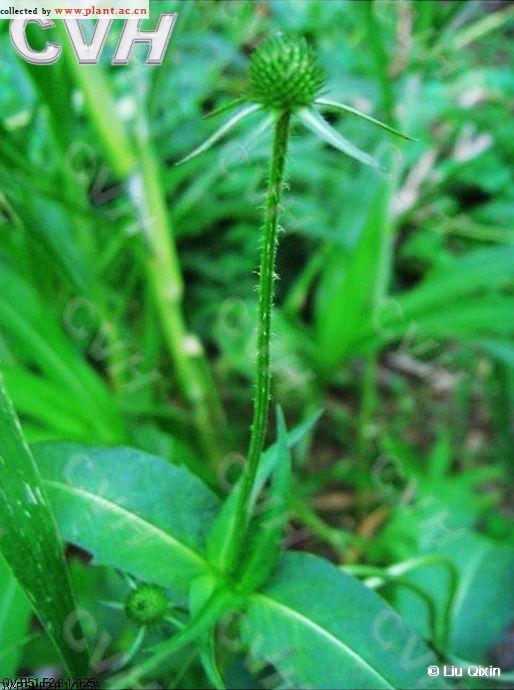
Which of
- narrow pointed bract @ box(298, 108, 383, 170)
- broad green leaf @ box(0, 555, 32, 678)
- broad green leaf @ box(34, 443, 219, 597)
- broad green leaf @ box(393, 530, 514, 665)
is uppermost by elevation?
narrow pointed bract @ box(298, 108, 383, 170)

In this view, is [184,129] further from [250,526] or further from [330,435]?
[250,526]

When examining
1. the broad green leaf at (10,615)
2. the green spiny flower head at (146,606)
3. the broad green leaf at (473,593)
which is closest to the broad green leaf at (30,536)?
the green spiny flower head at (146,606)

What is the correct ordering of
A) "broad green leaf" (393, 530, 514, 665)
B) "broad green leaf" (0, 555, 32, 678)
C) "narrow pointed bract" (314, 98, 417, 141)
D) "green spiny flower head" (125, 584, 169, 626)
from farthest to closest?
"broad green leaf" (393, 530, 514, 665)
"broad green leaf" (0, 555, 32, 678)
"green spiny flower head" (125, 584, 169, 626)
"narrow pointed bract" (314, 98, 417, 141)

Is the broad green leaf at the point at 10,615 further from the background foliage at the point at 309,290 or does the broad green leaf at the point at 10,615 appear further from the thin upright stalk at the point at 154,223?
the thin upright stalk at the point at 154,223

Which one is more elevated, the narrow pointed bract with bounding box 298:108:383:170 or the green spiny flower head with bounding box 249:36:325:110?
the green spiny flower head with bounding box 249:36:325:110

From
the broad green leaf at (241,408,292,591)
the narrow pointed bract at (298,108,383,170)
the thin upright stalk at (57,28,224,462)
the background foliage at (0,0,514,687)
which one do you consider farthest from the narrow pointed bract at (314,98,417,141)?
the thin upright stalk at (57,28,224,462)

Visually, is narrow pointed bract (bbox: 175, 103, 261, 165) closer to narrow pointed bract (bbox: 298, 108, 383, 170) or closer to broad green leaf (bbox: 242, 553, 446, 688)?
A: narrow pointed bract (bbox: 298, 108, 383, 170)

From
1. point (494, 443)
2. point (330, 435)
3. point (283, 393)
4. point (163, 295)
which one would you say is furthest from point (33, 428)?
point (494, 443)
